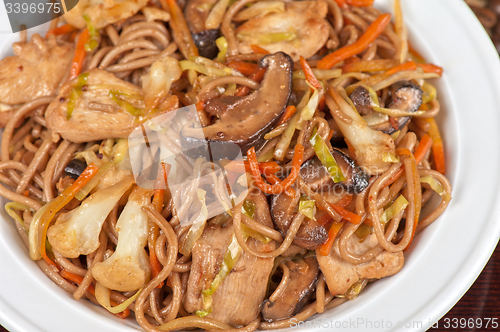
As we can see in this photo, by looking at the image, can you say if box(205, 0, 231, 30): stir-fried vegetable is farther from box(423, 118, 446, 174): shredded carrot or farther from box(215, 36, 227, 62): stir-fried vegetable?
box(423, 118, 446, 174): shredded carrot

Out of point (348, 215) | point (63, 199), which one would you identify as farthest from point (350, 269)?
point (63, 199)

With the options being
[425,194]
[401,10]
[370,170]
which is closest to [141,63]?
[370,170]

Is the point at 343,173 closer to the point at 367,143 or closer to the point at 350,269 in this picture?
the point at 367,143

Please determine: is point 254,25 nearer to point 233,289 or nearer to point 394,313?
point 233,289

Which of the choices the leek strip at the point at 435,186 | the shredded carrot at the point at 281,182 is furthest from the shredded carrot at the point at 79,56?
the leek strip at the point at 435,186

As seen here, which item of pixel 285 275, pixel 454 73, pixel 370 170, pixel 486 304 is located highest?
pixel 454 73

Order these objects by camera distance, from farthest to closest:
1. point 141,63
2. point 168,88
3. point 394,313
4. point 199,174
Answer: point 141,63, point 168,88, point 199,174, point 394,313

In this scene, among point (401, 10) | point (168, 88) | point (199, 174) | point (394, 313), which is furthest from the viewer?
point (401, 10)
